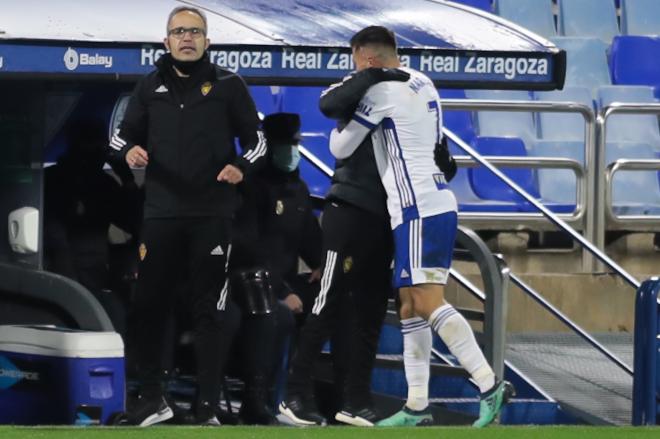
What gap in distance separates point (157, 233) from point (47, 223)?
1355 millimetres

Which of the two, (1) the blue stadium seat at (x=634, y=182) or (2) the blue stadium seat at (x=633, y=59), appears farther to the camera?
(2) the blue stadium seat at (x=633, y=59)

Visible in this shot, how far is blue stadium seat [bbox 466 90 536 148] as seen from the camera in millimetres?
13891

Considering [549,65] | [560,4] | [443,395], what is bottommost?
[443,395]

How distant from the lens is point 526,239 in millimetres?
12586

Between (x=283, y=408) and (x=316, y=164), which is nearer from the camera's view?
(x=283, y=408)

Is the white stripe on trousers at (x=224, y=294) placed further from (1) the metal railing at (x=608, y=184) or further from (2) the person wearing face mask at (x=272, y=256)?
(1) the metal railing at (x=608, y=184)

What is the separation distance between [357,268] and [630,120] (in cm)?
652

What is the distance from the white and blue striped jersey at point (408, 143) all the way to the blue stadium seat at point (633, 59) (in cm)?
718

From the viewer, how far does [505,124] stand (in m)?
14.1

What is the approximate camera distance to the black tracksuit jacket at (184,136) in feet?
26.3

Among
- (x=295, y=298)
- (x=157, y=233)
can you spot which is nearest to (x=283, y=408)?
(x=295, y=298)

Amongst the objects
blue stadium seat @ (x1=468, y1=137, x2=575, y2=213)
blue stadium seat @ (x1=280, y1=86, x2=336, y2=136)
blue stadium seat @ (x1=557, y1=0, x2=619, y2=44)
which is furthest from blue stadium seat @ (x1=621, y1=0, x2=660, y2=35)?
blue stadium seat @ (x1=280, y1=86, x2=336, y2=136)

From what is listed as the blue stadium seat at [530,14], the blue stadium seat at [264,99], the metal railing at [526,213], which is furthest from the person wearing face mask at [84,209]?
the blue stadium seat at [530,14]

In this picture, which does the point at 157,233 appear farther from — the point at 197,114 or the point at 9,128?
the point at 9,128
